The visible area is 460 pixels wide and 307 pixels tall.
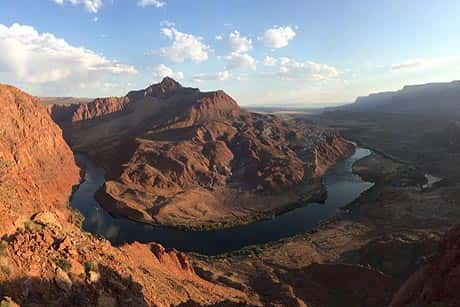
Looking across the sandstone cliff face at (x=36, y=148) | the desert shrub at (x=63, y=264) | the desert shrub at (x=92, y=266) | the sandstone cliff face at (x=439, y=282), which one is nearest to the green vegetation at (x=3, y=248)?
the desert shrub at (x=63, y=264)

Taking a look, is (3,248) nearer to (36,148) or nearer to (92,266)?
(92,266)

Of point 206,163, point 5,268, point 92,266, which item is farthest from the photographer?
point 206,163

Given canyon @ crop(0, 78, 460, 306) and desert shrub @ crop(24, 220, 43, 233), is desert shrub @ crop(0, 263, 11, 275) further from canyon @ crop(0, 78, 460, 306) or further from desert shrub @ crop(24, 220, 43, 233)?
desert shrub @ crop(24, 220, 43, 233)

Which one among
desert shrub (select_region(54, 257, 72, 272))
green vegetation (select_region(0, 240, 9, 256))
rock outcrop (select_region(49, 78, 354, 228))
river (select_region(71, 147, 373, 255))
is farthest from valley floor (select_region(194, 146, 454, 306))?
green vegetation (select_region(0, 240, 9, 256))

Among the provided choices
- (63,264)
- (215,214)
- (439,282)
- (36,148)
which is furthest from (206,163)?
(439,282)

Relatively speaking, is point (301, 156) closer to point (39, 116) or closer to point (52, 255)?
point (39, 116)

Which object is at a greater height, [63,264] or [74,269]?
[63,264]

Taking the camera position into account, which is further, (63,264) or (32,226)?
(32,226)
